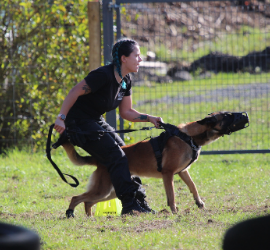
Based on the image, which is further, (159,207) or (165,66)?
(165,66)

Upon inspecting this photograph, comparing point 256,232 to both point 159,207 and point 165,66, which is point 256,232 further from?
point 165,66

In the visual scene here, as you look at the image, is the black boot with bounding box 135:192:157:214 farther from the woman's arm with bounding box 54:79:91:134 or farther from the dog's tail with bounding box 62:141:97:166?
the woman's arm with bounding box 54:79:91:134

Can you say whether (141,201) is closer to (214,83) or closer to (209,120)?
(209,120)

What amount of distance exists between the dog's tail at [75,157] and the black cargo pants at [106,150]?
18 centimetres

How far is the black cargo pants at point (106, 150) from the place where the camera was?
4.21 metres

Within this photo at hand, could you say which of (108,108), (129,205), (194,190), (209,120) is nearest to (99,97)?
(108,108)

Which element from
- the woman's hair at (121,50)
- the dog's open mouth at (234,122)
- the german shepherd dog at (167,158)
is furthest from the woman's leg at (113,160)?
the dog's open mouth at (234,122)

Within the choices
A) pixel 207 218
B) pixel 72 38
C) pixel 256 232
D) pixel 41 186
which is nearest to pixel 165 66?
pixel 72 38

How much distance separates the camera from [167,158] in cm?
460

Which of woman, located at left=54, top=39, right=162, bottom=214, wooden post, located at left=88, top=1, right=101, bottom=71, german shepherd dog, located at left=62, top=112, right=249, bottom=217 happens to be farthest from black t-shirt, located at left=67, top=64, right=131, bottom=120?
wooden post, located at left=88, top=1, right=101, bottom=71

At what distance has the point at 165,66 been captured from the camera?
57.6ft

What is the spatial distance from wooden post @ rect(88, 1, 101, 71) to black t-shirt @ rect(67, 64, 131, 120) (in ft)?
7.01

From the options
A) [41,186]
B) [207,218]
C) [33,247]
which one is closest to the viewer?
[33,247]

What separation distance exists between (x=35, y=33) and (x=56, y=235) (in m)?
4.91
